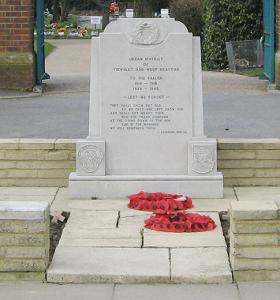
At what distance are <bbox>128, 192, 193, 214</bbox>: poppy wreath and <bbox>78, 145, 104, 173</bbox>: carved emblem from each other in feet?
1.70

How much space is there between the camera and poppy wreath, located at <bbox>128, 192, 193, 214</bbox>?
7699 millimetres

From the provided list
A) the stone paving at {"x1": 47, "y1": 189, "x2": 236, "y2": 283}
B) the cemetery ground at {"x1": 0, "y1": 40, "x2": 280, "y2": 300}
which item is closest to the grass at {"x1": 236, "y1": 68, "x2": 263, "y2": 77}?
the cemetery ground at {"x1": 0, "y1": 40, "x2": 280, "y2": 300}

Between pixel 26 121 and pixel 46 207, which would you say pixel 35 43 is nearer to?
pixel 26 121

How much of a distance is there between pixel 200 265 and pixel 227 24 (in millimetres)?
18667

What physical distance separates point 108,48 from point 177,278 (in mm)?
3165

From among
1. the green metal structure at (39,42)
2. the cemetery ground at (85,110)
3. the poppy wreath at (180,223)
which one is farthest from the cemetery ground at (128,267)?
the green metal structure at (39,42)

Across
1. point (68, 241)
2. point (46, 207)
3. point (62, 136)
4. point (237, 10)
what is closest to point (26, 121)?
point (62, 136)

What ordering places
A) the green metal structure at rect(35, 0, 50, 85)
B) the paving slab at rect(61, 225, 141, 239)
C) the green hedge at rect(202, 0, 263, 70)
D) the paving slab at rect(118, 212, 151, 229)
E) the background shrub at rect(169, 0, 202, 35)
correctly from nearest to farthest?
1. the paving slab at rect(61, 225, 141, 239)
2. the paving slab at rect(118, 212, 151, 229)
3. the green metal structure at rect(35, 0, 50, 85)
4. the green hedge at rect(202, 0, 263, 70)
5. the background shrub at rect(169, 0, 202, 35)

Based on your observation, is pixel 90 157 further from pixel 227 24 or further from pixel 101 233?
pixel 227 24

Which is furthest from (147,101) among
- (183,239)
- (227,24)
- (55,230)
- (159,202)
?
(227,24)

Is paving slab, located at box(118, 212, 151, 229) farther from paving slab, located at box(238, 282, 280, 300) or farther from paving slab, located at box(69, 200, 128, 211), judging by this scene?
paving slab, located at box(238, 282, 280, 300)

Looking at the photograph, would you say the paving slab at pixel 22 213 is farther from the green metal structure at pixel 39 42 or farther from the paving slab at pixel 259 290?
the green metal structure at pixel 39 42

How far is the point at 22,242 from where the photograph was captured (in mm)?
5820

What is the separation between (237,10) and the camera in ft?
77.7
